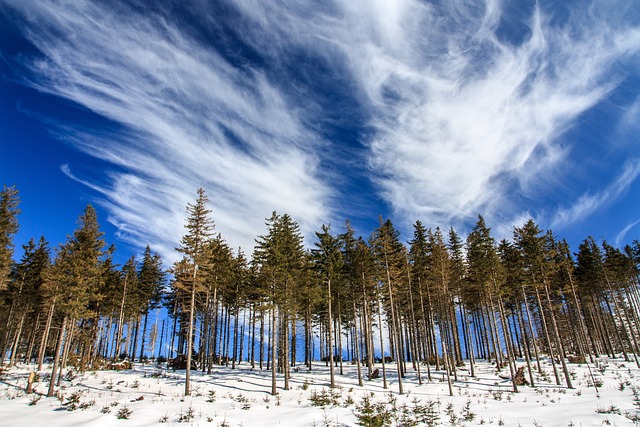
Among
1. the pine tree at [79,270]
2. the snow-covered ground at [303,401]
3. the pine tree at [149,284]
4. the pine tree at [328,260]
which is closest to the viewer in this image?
the snow-covered ground at [303,401]

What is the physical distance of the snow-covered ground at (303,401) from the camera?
16.2 metres

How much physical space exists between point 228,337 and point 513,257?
38373 mm

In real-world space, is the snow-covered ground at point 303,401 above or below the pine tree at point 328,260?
below

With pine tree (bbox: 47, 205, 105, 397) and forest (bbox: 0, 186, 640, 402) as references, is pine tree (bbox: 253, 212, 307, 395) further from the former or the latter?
pine tree (bbox: 47, 205, 105, 397)

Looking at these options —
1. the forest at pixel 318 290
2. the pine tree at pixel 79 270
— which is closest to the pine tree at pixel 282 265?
the forest at pixel 318 290

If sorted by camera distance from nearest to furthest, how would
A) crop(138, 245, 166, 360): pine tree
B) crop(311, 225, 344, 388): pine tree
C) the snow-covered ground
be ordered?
the snow-covered ground < crop(311, 225, 344, 388): pine tree < crop(138, 245, 166, 360): pine tree

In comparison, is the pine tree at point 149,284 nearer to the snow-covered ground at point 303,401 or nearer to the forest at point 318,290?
the forest at point 318,290

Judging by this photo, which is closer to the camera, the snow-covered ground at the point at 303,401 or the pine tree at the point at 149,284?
the snow-covered ground at the point at 303,401

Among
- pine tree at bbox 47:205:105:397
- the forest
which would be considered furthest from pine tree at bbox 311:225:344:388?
pine tree at bbox 47:205:105:397

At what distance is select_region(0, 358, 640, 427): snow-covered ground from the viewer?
53.3 feet

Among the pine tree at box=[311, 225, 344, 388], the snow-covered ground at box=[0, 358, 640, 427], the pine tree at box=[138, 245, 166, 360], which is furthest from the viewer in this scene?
the pine tree at box=[138, 245, 166, 360]

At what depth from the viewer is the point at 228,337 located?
46.5m

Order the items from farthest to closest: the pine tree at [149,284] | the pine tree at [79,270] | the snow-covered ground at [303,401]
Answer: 1. the pine tree at [149,284]
2. the pine tree at [79,270]
3. the snow-covered ground at [303,401]

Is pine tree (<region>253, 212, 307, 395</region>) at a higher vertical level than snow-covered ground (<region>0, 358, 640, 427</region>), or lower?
higher
